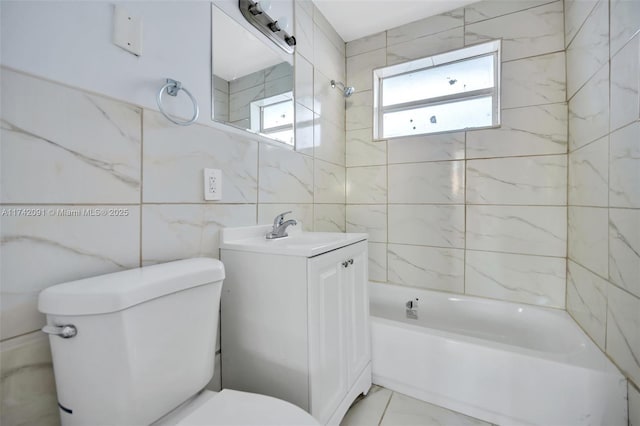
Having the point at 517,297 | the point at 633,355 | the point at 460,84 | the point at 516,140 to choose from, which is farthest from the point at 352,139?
the point at 633,355

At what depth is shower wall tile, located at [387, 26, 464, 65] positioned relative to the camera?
1.95 metres

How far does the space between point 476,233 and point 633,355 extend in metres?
0.98

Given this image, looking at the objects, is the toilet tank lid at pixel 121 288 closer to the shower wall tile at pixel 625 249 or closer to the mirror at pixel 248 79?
the mirror at pixel 248 79

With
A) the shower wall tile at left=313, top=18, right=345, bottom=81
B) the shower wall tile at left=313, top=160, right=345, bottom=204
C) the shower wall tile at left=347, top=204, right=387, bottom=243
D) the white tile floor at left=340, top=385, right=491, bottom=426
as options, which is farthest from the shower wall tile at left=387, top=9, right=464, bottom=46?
the white tile floor at left=340, top=385, right=491, bottom=426

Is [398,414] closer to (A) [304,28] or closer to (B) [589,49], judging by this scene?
(B) [589,49]

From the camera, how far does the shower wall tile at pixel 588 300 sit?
48.1 inches

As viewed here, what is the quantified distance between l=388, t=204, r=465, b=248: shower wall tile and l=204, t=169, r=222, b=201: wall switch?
1.45 m

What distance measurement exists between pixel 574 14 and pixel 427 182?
1.20 meters

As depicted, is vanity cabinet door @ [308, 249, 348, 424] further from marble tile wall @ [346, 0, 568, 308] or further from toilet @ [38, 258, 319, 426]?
marble tile wall @ [346, 0, 568, 308]

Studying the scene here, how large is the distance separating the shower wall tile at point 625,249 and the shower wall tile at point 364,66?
180 centimetres

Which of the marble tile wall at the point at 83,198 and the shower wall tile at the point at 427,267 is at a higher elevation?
the marble tile wall at the point at 83,198

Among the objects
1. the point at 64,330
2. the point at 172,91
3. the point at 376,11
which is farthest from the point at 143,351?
the point at 376,11

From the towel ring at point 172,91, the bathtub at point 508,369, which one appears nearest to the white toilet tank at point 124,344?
the towel ring at point 172,91

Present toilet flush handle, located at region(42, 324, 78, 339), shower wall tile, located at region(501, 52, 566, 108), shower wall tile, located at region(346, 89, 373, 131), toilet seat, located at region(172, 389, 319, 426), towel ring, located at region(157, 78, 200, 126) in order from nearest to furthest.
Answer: toilet flush handle, located at region(42, 324, 78, 339) < toilet seat, located at region(172, 389, 319, 426) < towel ring, located at region(157, 78, 200, 126) < shower wall tile, located at region(501, 52, 566, 108) < shower wall tile, located at region(346, 89, 373, 131)
